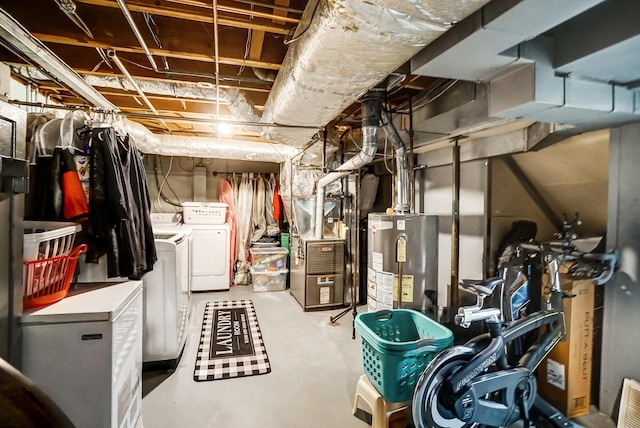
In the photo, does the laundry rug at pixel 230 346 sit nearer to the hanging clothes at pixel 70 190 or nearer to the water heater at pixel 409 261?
the water heater at pixel 409 261

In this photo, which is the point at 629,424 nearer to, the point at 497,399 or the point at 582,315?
the point at 582,315

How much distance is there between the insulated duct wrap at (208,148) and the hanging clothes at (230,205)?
3.55ft

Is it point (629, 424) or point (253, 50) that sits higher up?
point (253, 50)

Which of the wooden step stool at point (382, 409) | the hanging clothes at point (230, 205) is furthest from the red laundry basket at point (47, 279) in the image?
the hanging clothes at point (230, 205)

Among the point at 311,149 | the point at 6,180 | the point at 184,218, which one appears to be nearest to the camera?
the point at 6,180

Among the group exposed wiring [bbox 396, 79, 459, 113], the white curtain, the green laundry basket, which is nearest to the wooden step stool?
exposed wiring [bbox 396, 79, 459, 113]

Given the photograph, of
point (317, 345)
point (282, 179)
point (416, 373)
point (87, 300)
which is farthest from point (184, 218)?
point (416, 373)

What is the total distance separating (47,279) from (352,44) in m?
1.83

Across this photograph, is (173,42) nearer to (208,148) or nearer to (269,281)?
(208,148)

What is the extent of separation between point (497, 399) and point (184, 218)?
4498 millimetres

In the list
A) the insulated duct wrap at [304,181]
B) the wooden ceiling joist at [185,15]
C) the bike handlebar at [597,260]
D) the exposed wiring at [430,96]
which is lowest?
the bike handlebar at [597,260]

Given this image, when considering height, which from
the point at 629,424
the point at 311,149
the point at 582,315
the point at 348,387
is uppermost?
the point at 311,149

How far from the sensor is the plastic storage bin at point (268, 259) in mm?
4777

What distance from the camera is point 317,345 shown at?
304cm
